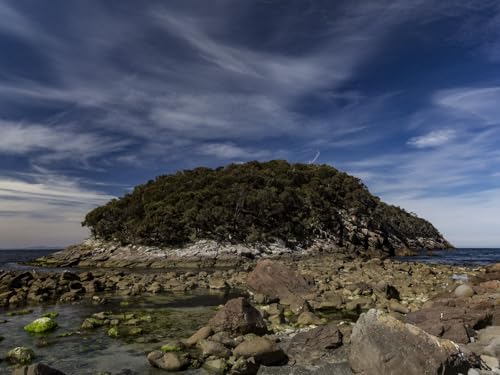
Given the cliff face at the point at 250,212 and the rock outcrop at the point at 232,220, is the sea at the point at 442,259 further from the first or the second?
the cliff face at the point at 250,212

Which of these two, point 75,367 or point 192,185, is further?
point 192,185

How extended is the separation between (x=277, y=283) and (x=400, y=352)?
50.9ft

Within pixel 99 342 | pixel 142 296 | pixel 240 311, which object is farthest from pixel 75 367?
pixel 142 296

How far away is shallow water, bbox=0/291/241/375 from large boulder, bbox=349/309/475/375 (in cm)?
599

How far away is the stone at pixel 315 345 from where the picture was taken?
11.7 m

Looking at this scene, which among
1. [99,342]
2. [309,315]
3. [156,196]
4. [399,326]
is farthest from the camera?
[156,196]

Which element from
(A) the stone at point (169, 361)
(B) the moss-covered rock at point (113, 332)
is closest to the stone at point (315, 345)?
(A) the stone at point (169, 361)

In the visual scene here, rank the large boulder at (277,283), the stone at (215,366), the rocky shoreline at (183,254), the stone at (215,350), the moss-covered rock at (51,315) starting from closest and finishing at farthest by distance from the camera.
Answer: the stone at (215,366) → the stone at (215,350) → the moss-covered rock at (51,315) → the large boulder at (277,283) → the rocky shoreline at (183,254)

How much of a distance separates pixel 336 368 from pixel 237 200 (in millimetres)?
62746

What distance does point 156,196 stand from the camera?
79.4 metres

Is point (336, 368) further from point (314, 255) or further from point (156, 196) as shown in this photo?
point (156, 196)

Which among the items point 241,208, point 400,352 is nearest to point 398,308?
point 400,352

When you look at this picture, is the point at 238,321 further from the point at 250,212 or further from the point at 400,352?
the point at 250,212

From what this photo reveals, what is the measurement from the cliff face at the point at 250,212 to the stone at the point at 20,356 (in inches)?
2108
